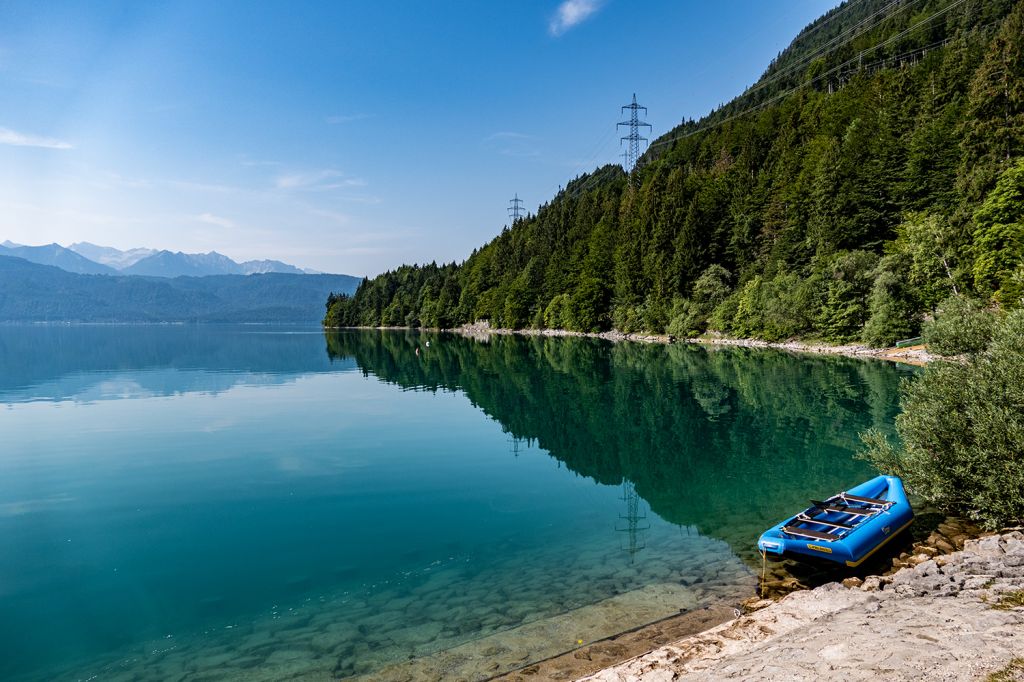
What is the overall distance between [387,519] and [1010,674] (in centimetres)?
1686

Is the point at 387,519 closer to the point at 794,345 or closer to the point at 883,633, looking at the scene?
the point at 883,633

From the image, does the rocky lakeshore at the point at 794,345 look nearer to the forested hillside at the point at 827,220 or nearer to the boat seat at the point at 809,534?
the forested hillside at the point at 827,220

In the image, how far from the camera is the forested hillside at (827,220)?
197ft

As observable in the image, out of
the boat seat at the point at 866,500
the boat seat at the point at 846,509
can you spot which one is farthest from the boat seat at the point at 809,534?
the boat seat at the point at 866,500

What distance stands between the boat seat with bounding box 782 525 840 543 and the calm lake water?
5.40 ft

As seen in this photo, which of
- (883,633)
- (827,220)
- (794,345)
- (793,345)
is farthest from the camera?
(827,220)

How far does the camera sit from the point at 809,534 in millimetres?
13461

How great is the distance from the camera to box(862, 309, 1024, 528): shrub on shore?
46.6 feet

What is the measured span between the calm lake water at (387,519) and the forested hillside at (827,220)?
1516cm

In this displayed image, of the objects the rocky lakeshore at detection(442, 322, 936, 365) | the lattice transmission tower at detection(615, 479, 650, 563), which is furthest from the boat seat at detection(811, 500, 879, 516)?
the rocky lakeshore at detection(442, 322, 936, 365)

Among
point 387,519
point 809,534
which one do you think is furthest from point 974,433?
point 387,519

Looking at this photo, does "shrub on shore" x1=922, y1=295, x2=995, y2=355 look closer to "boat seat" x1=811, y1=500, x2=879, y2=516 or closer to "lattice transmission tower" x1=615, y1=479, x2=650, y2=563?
"boat seat" x1=811, y1=500, x2=879, y2=516

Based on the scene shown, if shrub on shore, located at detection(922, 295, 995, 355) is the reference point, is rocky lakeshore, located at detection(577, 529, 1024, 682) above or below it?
below

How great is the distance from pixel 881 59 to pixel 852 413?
169886 millimetres
